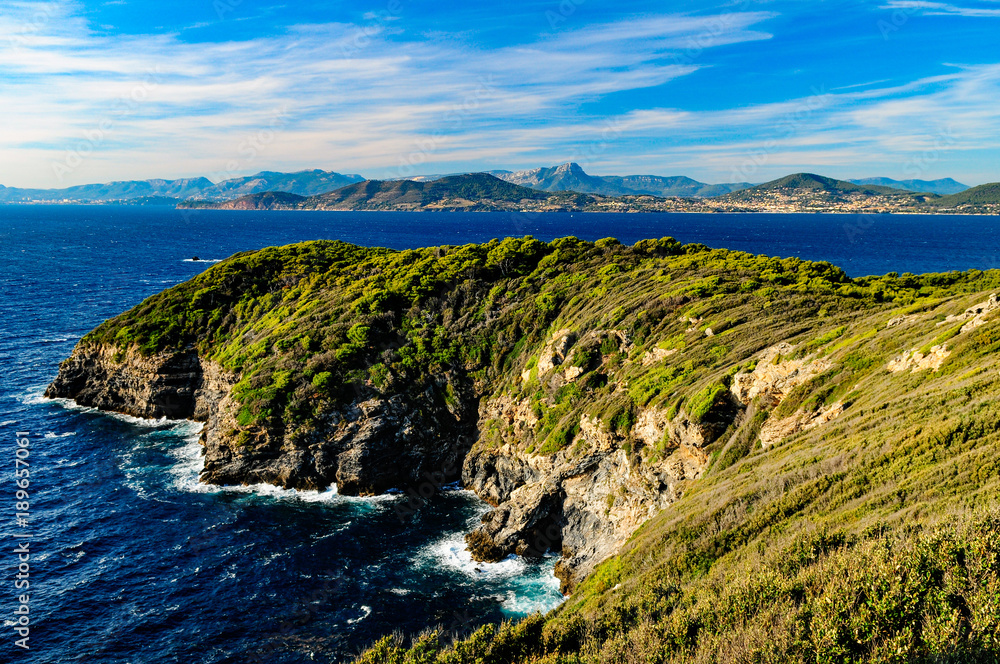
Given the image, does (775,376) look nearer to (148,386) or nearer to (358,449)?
(358,449)

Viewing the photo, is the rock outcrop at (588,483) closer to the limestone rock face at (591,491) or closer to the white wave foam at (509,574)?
the limestone rock face at (591,491)

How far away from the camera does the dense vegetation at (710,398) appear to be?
12.9 m

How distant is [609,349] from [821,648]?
31.8 metres

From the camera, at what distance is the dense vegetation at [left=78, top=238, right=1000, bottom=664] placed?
12.9m

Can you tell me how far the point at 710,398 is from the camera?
30219 millimetres

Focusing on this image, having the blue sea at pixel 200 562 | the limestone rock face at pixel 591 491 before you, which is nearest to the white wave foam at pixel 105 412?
the blue sea at pixel 200 562

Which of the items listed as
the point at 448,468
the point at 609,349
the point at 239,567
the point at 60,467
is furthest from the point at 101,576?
the point at 609,349

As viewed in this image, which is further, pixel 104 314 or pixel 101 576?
pixel 104 314

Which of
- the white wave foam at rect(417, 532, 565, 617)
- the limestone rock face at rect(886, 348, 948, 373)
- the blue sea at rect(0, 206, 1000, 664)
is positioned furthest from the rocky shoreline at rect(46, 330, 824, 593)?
the limestone rock face at rect(886, 348, 948, 373)

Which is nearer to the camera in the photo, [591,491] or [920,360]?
[920,360]

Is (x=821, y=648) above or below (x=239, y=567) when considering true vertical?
above

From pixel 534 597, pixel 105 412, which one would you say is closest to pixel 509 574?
pixel 534 597

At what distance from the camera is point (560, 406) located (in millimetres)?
42094

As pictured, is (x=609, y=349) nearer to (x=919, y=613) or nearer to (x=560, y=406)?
(x=560, y=406)
